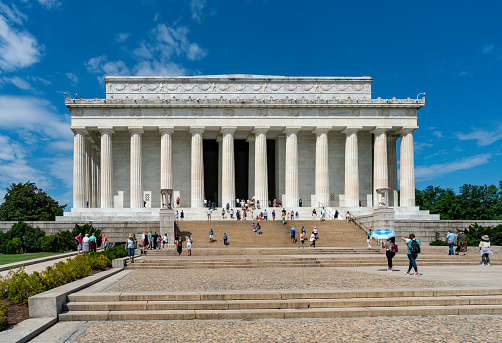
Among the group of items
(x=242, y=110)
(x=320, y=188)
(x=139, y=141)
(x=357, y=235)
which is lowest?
(x=357, y=235)

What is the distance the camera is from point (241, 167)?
245 feet

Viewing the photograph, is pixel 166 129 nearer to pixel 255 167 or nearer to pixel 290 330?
pixel 255 167

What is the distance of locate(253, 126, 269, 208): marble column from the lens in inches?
2412

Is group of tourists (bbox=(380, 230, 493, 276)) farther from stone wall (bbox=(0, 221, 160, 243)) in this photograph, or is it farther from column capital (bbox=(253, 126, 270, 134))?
column capital (bbox=(253, 126, 270, 134))

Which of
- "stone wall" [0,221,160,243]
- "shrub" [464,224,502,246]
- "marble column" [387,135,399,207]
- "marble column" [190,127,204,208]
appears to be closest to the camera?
"shrub" [464,224,502,246]

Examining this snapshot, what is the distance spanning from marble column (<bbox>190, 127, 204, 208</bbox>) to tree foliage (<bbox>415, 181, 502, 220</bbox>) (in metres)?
50.6

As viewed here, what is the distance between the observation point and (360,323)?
484 inches

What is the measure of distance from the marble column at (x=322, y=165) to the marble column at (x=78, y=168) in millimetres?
31164

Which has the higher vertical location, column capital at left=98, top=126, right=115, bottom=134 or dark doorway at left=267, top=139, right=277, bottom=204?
column capital at left=98, top=126, right=115, bottom=134

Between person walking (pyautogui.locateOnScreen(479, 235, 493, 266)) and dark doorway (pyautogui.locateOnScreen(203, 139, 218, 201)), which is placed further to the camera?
dark doorway (pyautogui.locateOnScreen(203, 139, 218, 201))

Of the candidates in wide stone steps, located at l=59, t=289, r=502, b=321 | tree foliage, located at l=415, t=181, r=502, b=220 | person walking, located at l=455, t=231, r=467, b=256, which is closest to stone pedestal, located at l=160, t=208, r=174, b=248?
person walking, located at l=455, t=231, r=467, b=256

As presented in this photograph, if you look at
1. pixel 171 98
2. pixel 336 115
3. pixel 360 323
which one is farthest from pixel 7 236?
pixel 336 115

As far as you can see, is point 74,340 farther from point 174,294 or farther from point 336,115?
point 336,115

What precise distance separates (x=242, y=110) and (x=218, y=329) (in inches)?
2009
